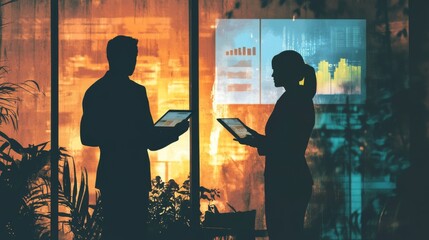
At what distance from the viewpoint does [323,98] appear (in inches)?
266

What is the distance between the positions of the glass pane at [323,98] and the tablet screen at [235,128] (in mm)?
1184

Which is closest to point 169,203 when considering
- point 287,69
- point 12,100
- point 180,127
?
point 12,100

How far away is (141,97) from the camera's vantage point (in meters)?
4.37

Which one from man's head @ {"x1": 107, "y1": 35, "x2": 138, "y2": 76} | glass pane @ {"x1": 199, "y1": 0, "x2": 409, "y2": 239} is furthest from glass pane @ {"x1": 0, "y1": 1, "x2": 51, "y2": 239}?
man's head @ {"x1": 107, "y1": 35, "x2": 138, "y2": 76}

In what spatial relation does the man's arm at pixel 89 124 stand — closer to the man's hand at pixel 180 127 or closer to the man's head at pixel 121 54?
the man's head at pixel 121 54

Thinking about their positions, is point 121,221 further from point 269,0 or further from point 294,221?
point 269,0

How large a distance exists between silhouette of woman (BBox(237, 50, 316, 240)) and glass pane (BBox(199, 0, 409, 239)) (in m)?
1.64

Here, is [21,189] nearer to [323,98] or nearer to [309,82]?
[309,82]

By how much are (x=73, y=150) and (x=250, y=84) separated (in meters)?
1.70

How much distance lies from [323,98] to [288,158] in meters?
1.97

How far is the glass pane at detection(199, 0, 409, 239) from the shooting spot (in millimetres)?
6590

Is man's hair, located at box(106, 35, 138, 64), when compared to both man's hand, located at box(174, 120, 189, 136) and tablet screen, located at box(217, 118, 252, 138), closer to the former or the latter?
man's hand, located at box(174, 120, 189, 136)

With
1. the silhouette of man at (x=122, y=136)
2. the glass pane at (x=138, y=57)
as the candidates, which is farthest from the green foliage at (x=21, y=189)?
the silhouette of man at (x=122, y=136)

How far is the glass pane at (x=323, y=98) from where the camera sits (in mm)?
6590
